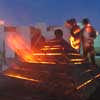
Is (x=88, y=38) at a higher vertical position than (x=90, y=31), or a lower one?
lower

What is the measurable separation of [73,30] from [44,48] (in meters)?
2.27

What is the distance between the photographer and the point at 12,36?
1259 cm

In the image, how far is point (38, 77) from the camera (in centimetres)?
442

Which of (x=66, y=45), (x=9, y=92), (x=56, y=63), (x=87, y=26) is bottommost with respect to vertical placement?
(x=9, y=92)

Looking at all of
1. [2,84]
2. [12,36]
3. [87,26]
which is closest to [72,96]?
[2,84]

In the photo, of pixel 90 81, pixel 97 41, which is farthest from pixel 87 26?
pixel 97 41

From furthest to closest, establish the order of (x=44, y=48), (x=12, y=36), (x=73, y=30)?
(x=12, y=36)
(x=73, y=30)
(x=44, y=48)

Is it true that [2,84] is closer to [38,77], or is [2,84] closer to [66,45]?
[38,77]

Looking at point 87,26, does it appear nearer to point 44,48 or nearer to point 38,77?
point 44,48

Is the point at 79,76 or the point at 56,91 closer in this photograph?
the point at 56,91

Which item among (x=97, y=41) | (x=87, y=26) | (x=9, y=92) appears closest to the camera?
(x=9, y=92)

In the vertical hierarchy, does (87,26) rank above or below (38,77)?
above

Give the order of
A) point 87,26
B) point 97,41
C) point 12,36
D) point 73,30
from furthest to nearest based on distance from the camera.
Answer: point 97,41
point 12,36
point 87,26
point 73,30

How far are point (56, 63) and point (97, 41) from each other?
15.0m
